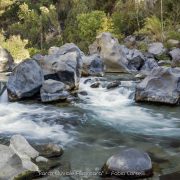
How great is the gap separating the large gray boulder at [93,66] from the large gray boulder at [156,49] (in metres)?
4.02

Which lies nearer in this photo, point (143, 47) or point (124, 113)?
point (124, 113)

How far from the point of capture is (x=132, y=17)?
84.6 ft

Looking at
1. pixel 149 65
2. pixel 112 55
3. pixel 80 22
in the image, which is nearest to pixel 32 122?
pixel 112 55

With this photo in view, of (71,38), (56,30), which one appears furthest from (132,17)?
(56,30)

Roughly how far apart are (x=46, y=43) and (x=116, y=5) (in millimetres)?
6273

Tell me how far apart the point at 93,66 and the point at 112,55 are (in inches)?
67.1

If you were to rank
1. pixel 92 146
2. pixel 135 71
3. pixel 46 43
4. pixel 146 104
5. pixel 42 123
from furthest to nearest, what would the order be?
pixel 46 43
pixel 135 71
pixel 146 104
pixel 42 123
pixel 92 146

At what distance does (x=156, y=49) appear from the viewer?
19.9 meters

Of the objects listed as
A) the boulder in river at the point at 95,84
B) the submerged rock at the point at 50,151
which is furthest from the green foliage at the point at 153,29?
the submerged rock at the point at 50,151

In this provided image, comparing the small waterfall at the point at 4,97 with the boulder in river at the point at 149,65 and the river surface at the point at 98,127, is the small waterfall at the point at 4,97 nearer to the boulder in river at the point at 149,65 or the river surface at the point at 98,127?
the river surface at the point at 98,127

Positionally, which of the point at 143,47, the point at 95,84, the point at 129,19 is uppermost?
the point at 129,19

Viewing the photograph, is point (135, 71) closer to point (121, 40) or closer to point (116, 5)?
point (121, 40)

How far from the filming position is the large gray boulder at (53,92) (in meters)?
10.2

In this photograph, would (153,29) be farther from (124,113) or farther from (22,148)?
(22,148)
